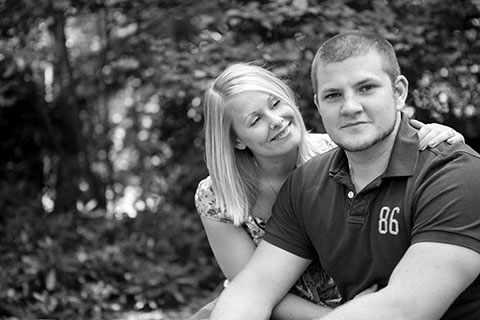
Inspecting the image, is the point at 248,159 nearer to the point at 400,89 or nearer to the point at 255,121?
the point at 255,121

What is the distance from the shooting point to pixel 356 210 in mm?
2328

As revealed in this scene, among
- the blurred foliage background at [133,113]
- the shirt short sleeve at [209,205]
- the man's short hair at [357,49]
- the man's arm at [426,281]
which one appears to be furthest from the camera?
the blurred foliage background at [133,113]

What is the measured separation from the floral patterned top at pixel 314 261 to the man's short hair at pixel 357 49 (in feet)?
2.25

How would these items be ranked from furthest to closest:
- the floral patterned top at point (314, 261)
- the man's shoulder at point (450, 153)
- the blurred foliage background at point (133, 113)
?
the blurred foliage background at point (133, 113), the floral patterned top at point (314, 261), the man's shoulder at point (450, 153)

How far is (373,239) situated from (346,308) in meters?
0.23

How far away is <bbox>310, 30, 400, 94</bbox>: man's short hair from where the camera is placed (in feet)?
7.43

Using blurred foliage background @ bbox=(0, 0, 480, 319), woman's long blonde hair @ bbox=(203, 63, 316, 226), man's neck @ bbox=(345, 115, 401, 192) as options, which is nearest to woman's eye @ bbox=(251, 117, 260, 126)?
woman's long blonde hair @ bbox=(203, 63, 316, 226)

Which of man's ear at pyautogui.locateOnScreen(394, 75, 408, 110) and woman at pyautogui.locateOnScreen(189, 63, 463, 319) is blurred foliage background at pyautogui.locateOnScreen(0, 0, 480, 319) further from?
man's ear at pyautogui.locateOnScreen(394, 75, 408, 110)

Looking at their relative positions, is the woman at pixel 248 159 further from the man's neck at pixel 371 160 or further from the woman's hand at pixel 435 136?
the woman's hand at pixel 435 136

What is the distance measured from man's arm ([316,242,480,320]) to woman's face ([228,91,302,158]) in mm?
824

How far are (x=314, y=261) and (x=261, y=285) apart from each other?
0.79 ft

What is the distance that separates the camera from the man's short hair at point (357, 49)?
227 cm

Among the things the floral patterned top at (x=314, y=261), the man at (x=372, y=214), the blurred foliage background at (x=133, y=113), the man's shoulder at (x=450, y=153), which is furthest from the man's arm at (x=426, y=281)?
the blurred foliage background at (x=133, y=113)

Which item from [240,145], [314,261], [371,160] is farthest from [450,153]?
[240,145]
